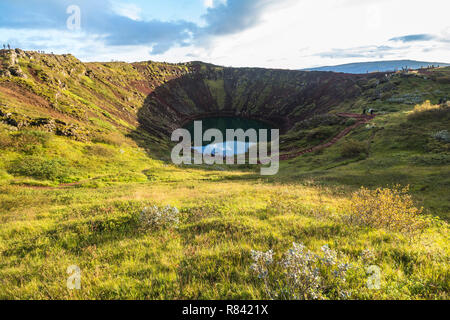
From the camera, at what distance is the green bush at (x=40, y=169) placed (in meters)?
22.3

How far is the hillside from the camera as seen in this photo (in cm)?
419

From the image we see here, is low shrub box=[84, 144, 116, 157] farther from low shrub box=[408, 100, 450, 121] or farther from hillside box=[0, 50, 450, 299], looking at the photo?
low shrub box=[408, 100, 450, 121]

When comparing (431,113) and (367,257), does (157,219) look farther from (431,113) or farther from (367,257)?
(431,113)

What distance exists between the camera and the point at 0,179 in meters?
19.8

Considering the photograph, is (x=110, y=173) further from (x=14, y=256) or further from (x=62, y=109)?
(x=62, y=109)

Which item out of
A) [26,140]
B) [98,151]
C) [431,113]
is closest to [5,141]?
[26,140]

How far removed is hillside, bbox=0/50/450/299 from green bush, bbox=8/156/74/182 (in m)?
0.19

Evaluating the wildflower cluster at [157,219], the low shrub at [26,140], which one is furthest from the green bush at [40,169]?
the wildflower cluster at [157,219]

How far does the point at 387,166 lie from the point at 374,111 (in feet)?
169

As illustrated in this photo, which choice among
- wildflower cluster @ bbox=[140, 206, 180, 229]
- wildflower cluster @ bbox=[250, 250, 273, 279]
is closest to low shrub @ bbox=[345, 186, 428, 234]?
wildflower cluster @ bbox=[250, 250, 273, 279]

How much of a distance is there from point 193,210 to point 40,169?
997 inches

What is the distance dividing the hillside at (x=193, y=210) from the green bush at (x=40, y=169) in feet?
0.63
